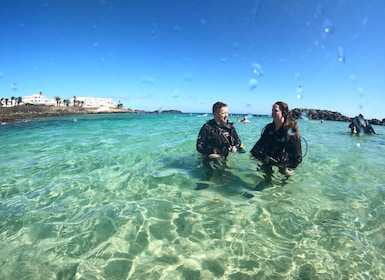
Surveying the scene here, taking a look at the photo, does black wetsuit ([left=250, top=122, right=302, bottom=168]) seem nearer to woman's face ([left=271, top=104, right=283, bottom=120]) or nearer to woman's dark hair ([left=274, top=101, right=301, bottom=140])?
woman's dark hair ([left=274, top=101, right=301, bottom=140])

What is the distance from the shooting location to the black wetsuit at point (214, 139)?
7.22 metres

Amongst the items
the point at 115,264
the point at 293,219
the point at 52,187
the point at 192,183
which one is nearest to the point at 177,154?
the point at 192,183

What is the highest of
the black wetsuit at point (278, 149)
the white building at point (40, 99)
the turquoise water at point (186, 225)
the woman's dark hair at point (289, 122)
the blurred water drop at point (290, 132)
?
the white building at point (40, 99)

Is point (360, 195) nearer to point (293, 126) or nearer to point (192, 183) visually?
point (293, 126)

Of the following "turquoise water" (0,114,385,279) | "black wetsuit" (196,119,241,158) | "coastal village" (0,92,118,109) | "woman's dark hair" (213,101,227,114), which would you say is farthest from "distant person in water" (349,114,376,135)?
"coastal village" (0,92,118,109)

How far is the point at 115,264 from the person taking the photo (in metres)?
3.67

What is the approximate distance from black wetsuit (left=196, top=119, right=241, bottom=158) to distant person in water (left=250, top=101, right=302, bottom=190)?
3.08ft

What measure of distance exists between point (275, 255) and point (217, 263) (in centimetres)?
94

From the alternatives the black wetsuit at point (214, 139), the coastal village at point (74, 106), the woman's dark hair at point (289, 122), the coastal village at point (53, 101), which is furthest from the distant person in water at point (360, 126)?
the coastal village at point (53, 101)

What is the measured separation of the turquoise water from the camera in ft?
11.8

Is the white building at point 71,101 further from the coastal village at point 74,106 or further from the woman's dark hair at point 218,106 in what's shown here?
the woman's dark hair at point 218,106

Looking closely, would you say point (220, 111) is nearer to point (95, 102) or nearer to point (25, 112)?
point (25, 112)

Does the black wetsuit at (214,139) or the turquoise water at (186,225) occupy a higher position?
the black wetsuit at (214,139)

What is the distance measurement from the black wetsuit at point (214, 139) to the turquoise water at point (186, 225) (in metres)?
0.84
